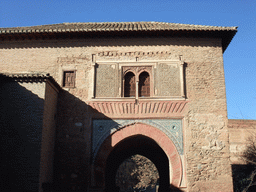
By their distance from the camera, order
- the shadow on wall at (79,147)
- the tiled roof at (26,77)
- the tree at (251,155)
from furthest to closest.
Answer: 1. the tree at (251,155)
2. the shadow on wall at (79,147)
3. the tiled roof at (26,77)

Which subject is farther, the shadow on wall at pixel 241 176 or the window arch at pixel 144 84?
the shadow on wall at pixel 241 176

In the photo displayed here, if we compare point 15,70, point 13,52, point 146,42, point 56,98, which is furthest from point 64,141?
point 146,42

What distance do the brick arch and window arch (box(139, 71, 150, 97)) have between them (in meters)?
0.99

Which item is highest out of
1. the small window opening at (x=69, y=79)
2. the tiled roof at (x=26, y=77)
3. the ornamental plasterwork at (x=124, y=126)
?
the small window opening at (x=69, y=79)

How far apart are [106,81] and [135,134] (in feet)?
6.05

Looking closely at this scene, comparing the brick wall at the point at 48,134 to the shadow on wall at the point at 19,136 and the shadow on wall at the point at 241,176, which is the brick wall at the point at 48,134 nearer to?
the shadow on wall at the point at 19,136

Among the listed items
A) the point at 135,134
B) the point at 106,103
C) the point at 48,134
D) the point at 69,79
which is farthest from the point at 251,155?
→ the point at 48,134

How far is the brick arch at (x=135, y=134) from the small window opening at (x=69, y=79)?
6.82ft

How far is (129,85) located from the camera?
9.09 meters

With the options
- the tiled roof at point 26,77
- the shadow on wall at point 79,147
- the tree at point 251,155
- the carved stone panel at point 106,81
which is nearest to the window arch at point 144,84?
the carved stone panel at point 106,81

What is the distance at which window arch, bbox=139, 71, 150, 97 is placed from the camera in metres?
9.02

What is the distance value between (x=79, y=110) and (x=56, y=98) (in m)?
0.78

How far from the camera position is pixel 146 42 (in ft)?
30.5

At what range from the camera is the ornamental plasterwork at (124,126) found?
8.51 metres
